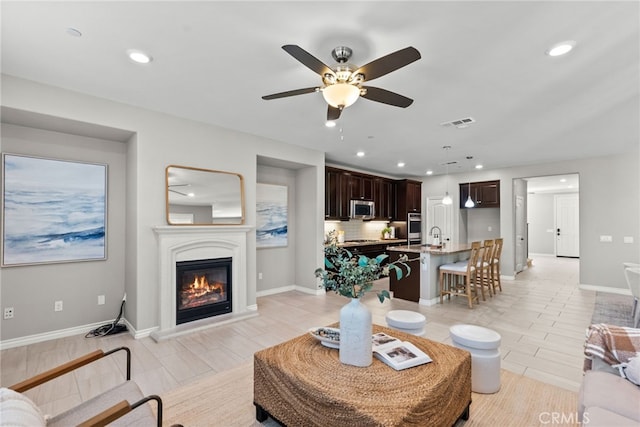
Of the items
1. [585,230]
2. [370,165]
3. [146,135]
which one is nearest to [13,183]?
[146,135]

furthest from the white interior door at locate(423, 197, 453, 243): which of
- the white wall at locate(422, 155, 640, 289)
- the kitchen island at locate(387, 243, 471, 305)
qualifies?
the kitchen island at locate(387, 243, 471, 305)

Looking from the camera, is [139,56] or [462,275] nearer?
[139,56]

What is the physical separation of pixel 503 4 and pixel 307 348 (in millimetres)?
2602

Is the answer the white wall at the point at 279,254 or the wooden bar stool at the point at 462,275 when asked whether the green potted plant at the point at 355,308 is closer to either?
the wooden bar stool at the point at 462,275

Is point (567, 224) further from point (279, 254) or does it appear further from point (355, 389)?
point (355, 389)

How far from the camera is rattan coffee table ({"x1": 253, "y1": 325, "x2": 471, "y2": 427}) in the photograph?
1.49m

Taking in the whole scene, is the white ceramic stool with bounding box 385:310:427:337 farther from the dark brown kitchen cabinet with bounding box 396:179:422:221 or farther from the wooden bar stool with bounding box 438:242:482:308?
the dark brown kitchen cabinet with bounding box 396:179:422:221

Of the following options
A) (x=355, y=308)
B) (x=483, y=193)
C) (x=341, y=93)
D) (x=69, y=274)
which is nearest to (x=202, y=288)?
(x=69, y=274)

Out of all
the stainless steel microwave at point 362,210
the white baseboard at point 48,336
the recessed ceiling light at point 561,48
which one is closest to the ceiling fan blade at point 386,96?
the recessed ceiling light at point 561,48

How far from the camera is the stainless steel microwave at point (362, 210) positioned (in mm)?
6836

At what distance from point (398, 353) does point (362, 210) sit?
525 cm

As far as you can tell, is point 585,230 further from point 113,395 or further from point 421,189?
point 113,395

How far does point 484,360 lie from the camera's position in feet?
7.72

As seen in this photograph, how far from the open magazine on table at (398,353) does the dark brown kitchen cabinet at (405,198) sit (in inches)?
249
